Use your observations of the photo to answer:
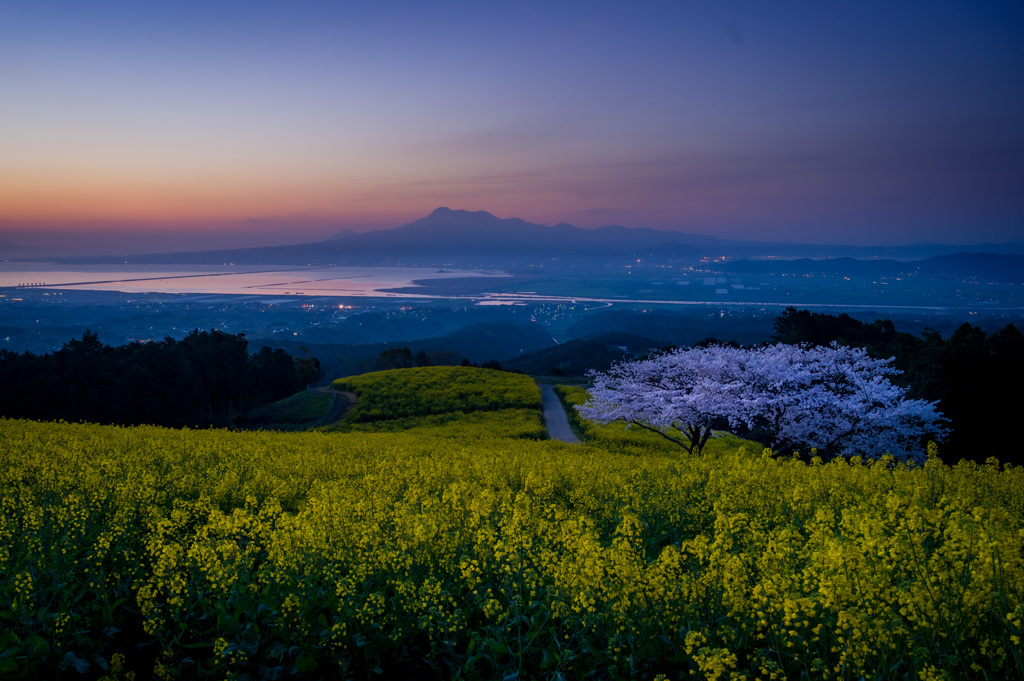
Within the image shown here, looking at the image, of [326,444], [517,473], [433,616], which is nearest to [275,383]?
[326,444]

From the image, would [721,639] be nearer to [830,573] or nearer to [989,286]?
[830,573]

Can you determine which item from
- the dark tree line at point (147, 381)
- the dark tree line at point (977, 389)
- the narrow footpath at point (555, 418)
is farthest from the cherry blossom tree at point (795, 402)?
the dark tree line at point (147, 381)

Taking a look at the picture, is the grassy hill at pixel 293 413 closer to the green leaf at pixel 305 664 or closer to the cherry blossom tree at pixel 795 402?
the cherry blossom tree at pixel 795 402

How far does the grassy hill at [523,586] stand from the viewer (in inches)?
143

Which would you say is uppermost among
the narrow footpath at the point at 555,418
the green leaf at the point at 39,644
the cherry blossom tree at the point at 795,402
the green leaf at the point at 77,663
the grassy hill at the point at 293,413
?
the green leaf at the point at 39,644

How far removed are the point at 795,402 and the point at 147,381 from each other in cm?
5367

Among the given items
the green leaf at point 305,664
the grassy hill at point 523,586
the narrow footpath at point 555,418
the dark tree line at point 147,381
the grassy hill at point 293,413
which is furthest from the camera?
the dark tree line at point 147,381

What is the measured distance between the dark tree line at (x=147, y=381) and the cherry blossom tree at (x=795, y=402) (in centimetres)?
3598

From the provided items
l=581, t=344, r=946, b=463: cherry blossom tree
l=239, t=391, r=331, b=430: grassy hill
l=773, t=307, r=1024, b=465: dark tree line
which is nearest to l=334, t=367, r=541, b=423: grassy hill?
l=239, t=391, r=331, b=430: grassy hill

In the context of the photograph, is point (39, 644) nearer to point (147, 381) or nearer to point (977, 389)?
point (977, 389)

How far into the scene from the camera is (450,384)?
3969cm

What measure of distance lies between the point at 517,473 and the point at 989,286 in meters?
177

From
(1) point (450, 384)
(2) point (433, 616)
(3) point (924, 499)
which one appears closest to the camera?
(2) point (433, 616)

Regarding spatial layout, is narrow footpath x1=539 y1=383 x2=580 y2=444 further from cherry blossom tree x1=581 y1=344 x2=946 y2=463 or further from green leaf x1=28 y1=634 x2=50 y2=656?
green leaf x1=28 y1=634 x2=50 y2=656
